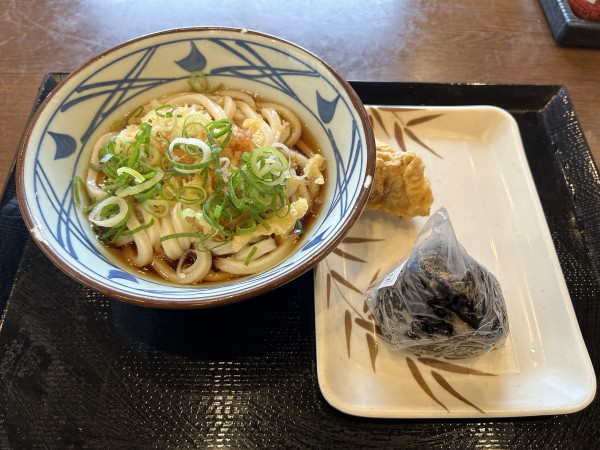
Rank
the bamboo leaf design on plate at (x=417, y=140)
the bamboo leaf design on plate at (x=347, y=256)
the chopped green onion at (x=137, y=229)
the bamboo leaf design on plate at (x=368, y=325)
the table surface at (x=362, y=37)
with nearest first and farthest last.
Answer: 1. the chopped green onion at (x=137, y=229)
2. the bamboo leaf design on plate at (x=368, y=325)
3. the bamboo leaf design on plate at (x=347, y=256)
4. the bamboo leaf design on plate at (x=417, y=140)
5. the table surface at (x=362, y=37)

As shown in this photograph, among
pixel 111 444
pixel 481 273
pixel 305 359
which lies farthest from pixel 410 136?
pixel 111 444

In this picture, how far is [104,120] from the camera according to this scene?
1560 millimetres

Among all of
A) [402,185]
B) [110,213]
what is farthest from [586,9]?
[110,213]

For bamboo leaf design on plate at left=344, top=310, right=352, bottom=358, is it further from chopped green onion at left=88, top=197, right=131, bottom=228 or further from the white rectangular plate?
chopped green onion at left=88, top=197, right=131, bottom=228

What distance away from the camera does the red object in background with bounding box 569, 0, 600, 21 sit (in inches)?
94.6

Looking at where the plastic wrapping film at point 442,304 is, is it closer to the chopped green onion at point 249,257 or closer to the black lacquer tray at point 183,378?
the black lacquer tray at point 183,378

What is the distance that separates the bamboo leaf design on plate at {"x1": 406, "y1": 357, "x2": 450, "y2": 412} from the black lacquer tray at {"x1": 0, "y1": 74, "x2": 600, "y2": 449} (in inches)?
2.8

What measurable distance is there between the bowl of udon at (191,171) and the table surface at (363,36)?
87 centimetres

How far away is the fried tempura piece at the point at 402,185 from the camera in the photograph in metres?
1.62

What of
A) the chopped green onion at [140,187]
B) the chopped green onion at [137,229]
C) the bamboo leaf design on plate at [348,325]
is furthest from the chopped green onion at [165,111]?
the bamboo leaf design on plate at [348,325]

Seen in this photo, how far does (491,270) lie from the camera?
62.9 inches

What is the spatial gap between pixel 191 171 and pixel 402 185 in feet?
2.44

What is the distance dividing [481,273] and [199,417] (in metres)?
0.94

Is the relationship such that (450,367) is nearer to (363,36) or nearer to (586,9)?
(363,36)
